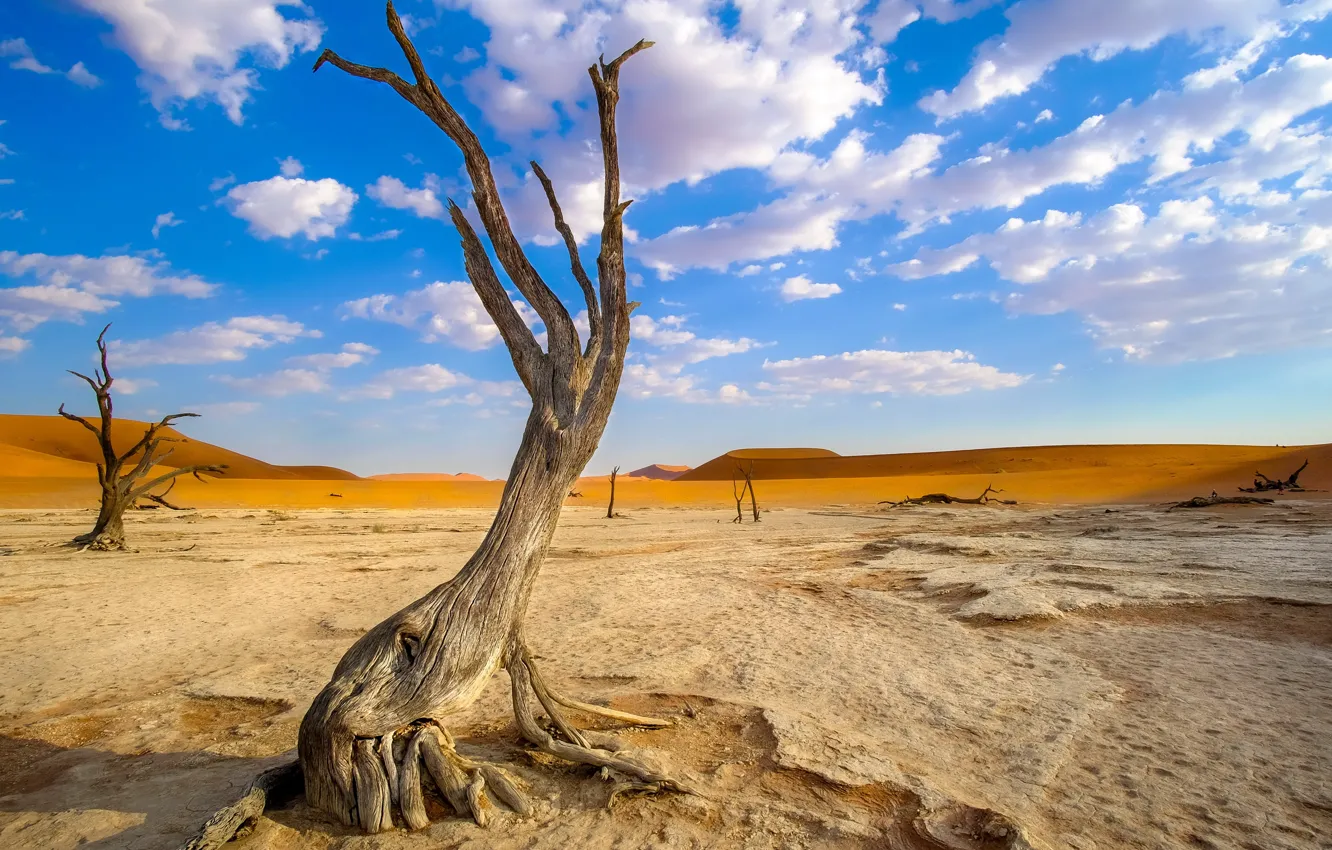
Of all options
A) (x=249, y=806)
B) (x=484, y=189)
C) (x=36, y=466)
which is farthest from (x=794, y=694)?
(x=36, y=466)

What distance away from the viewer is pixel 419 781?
9.78 ft

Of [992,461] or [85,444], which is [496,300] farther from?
[85,444]

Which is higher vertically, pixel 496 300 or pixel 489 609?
pixel 496 300

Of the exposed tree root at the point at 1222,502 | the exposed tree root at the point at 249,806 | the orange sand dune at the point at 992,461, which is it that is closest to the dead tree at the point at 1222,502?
the exposed tree root at the point at 1222,502

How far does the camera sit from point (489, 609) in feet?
11.0

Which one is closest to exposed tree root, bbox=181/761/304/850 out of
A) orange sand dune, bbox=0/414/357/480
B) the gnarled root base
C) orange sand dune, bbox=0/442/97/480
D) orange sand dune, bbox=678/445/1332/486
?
the gnarled root base

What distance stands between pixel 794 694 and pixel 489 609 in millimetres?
2292

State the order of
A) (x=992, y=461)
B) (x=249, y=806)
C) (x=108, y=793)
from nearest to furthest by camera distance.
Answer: (x=249, y=806) < (x=108, y=793) < (x=992, y=461)

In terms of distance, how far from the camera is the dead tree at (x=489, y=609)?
2949 millimetres

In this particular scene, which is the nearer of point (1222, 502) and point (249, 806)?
point (249, 806)

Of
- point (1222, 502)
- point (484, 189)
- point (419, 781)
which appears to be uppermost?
point (484, 189)

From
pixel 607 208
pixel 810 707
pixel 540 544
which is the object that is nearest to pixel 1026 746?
pixel 810 707

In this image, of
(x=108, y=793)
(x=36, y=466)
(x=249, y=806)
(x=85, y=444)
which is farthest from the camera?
(x=85, y=444)

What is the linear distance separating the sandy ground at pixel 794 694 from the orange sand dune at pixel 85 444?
47.6 m
